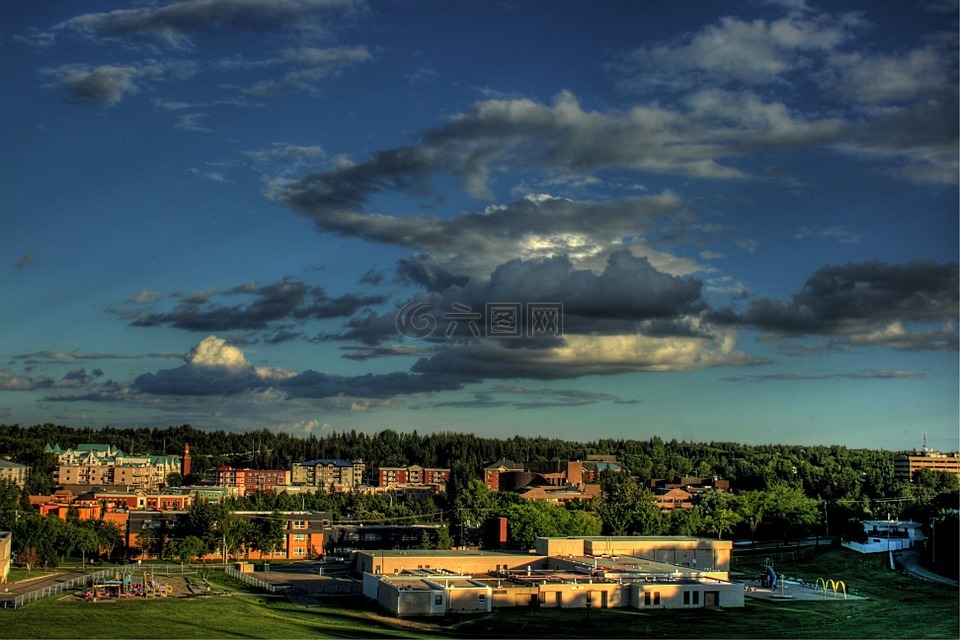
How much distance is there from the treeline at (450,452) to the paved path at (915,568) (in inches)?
2137

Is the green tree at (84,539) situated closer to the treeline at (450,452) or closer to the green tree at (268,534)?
the green tree at (268,534)

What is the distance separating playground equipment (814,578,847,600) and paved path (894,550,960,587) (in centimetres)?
440

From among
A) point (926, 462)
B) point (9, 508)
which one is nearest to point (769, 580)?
point (9, 508)

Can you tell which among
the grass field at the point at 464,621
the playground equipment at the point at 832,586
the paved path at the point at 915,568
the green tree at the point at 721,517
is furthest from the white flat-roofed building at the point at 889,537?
the grass field at the point at 464,621

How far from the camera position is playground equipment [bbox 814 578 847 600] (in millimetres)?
43000

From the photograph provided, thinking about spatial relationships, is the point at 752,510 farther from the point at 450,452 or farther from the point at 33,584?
the point at 450,452

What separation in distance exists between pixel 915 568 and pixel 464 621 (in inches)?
1089

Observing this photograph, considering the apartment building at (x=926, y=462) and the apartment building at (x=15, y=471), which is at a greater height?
the apartment building at (x=926, y=462)

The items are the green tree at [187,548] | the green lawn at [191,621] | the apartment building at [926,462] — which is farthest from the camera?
the apartment building at [926,462]

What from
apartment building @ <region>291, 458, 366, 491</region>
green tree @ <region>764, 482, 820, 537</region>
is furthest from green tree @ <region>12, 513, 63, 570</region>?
apartment building @ <region>291, 458, 366, 491</region>

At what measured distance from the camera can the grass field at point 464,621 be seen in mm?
30938

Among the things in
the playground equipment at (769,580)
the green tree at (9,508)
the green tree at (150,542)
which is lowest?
the green tree at (150,542)

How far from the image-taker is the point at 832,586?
45.2 m

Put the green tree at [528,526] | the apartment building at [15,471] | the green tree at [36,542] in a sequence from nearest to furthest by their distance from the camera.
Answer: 1. the green tree at [36,542]
2. the green tree at [528,526]
3. the apartment building at [15,471]
